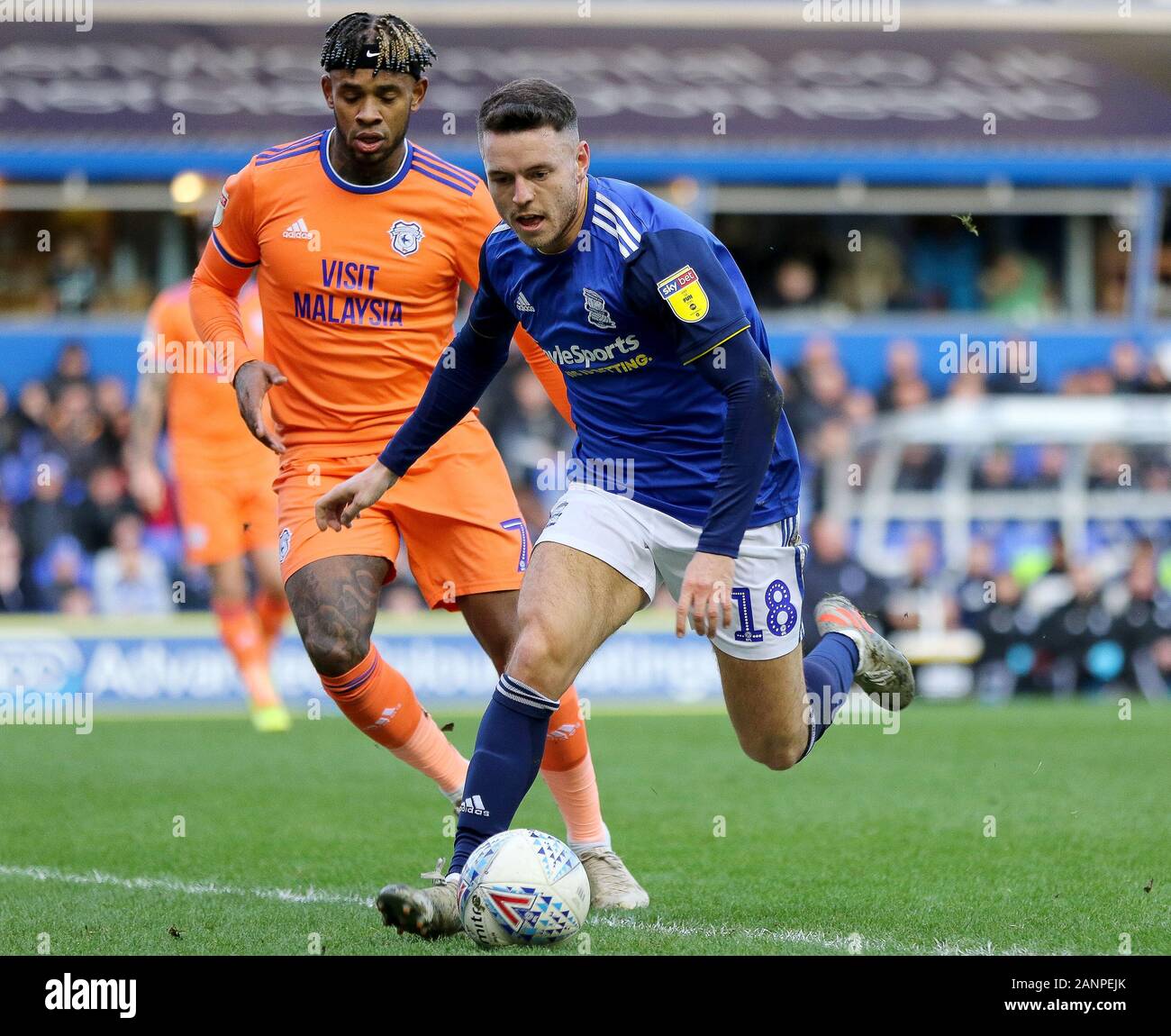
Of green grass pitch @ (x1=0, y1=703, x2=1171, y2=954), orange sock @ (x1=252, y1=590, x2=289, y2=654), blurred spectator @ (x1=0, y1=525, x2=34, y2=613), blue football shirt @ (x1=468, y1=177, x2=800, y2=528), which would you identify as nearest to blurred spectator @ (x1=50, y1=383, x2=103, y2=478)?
blurred spectator @ (x1=0, y1=525, x2=34, y2=613)

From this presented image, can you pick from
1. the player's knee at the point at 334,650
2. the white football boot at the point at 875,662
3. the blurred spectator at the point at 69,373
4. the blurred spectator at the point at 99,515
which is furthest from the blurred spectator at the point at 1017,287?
the player's knee at the point at 334,650

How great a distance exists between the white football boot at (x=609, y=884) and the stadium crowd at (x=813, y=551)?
377 inches

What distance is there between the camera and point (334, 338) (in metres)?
6.39

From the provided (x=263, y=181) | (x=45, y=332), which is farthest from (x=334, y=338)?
(x=45, y=332)

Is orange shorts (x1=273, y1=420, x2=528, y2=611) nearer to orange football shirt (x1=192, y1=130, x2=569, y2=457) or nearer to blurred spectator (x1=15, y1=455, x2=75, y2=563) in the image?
orange football shirt (x1=192, y1=130, x2=569, y2=457)

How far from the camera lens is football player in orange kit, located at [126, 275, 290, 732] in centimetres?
1189

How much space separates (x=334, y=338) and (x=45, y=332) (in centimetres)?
1440

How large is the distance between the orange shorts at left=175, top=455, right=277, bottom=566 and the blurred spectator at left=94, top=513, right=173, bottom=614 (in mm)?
4322

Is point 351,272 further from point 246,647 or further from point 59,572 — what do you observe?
point 59,572

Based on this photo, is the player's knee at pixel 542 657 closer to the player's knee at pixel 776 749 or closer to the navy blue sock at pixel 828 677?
the player's knee at pixel 776 749

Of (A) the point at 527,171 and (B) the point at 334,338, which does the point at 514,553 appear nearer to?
(B) the point at 334,338

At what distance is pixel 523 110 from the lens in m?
5.07

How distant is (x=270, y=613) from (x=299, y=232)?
6.11m

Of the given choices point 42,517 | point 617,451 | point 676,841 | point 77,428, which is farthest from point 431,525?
point 77,428
